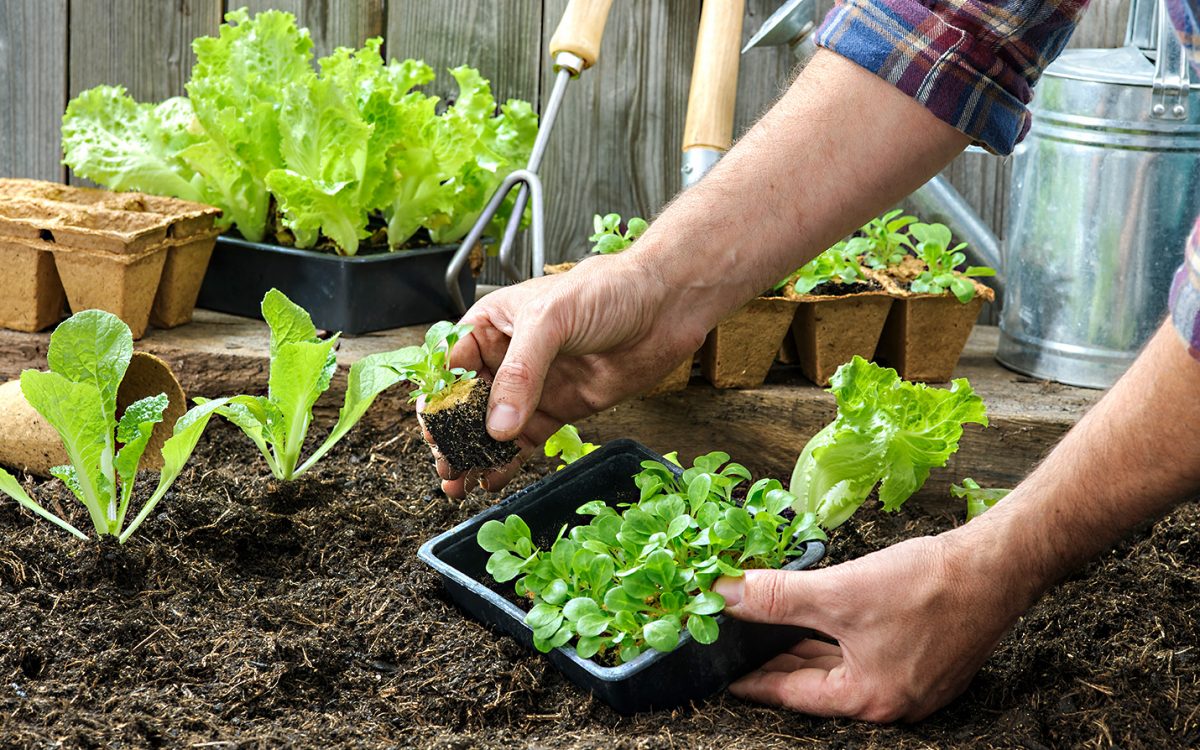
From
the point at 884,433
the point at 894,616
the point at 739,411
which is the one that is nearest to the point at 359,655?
the point at 894,616

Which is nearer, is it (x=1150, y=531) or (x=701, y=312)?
(x=701, y=312)

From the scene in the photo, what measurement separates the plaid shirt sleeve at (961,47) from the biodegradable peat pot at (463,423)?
591 millimetres

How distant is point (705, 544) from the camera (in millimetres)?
1303

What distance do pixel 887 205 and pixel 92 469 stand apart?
3.43 feet

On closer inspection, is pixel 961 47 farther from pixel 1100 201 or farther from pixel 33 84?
pixel 33 84

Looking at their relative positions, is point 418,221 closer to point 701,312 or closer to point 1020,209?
point 701,312

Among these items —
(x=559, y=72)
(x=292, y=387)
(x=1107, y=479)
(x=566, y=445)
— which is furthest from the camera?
(x=559, y=72)

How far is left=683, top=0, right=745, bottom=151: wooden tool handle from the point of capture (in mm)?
1949

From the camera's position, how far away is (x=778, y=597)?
4.08ft

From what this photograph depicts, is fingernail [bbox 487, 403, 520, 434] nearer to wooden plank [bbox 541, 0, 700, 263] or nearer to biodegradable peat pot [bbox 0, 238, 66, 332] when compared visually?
biodegradable peat pot [bbox 0, 238, 66, 332]

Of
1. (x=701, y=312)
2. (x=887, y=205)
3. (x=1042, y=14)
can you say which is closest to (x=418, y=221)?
(x=701, y=312)

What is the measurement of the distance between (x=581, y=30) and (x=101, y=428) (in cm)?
102

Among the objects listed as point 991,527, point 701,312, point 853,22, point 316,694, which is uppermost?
point 853,22

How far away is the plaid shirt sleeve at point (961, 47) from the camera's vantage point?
1.35m
